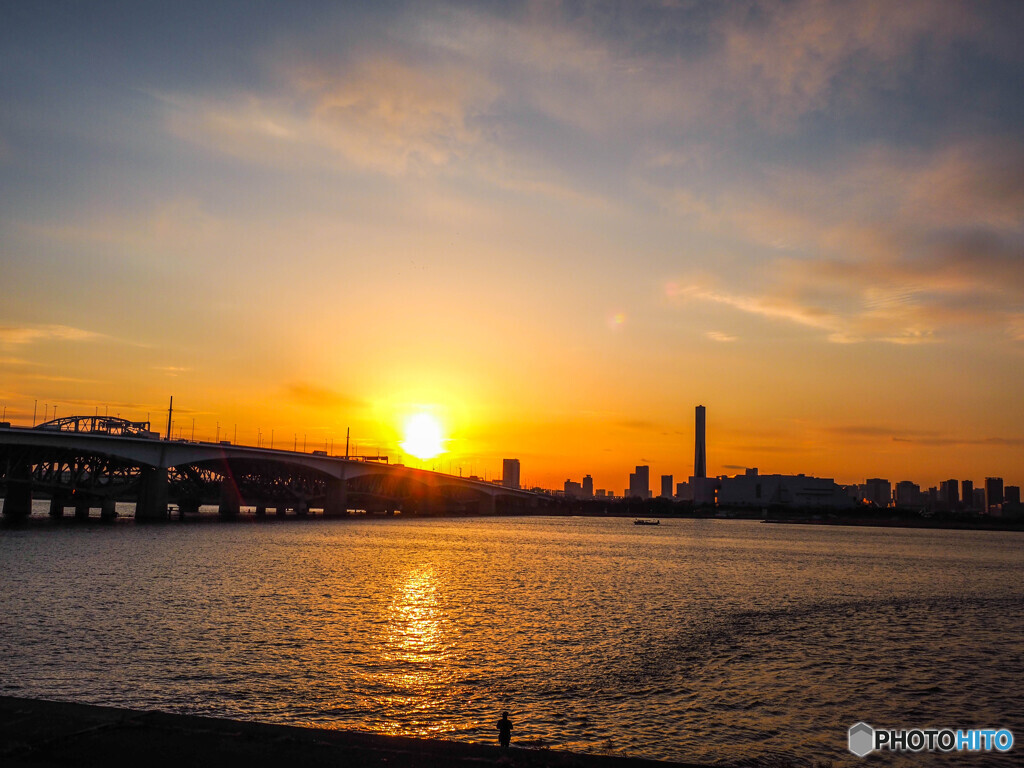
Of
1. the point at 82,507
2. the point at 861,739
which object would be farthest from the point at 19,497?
the point at 861,739

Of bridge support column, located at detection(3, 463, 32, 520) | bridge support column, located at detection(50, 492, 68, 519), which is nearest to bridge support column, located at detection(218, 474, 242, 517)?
bridge support column, located at detection(50, 492, 68, 519)

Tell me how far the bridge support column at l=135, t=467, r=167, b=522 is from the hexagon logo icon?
466 ft

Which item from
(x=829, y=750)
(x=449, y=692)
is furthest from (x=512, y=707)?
(x=829, y=750)

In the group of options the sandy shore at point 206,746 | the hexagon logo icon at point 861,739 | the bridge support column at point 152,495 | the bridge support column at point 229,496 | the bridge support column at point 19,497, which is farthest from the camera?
the bridge support column at point 229,496

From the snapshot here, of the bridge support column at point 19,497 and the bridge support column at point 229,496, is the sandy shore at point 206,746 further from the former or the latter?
the bridge support column at point 229,496

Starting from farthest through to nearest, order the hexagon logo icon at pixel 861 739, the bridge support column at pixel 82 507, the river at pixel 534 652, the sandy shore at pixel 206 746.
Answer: the bridge support column at pixel 82 507, the river at pixel 534 652, the hexagon logo icon at pixel 861 739, the sandy shore at pixel 206 746

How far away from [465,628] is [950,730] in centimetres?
2354

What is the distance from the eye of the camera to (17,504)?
148 metres

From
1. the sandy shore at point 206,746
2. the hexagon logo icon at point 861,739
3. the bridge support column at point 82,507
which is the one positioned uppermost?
the sandy shore at point 206,746

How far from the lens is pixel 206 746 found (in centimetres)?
1434

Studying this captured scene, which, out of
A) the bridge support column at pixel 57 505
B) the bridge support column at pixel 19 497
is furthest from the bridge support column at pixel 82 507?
the bridge support column at pixel 19 497

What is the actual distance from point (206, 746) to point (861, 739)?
19.8m

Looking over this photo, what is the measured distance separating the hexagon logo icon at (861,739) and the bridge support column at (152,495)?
14218cm

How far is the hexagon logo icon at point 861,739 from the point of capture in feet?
75.2
